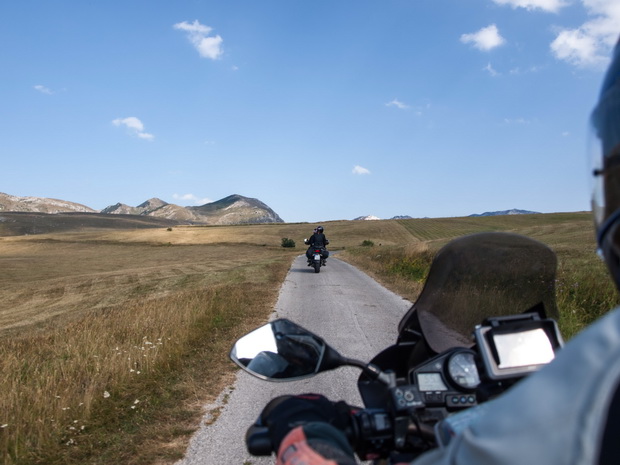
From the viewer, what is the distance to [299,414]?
147cm

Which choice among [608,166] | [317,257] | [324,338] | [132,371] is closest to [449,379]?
[608,166]

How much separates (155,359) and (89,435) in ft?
5.83

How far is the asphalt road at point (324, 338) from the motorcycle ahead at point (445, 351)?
81.3 inches

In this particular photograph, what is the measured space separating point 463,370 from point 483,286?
50cm

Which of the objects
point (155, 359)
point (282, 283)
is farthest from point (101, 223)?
point (155, 359)

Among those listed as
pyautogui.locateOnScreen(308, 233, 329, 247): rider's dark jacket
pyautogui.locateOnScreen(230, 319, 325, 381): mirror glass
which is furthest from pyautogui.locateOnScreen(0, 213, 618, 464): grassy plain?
pyautogui.locateOnScreen(308, 233, 329, 247): rider's dark jacket

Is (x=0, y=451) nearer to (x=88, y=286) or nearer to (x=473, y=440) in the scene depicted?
(x=473, y=440)

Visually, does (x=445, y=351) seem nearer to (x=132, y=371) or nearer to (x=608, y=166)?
(x=608, y=166)

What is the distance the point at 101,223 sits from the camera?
14875 cm

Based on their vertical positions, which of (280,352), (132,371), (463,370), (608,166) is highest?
(608,166)

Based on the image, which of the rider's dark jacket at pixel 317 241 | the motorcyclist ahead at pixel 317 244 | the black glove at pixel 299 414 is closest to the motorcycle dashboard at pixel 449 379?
the black glove at pixel 299 414

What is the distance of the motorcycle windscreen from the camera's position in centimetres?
224

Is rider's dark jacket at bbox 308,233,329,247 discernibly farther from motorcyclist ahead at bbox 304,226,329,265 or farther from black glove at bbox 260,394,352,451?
black glove at bbox 260,394,352,451

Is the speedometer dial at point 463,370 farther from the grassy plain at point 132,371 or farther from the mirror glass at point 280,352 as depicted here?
the grassy plain at point 132,371
